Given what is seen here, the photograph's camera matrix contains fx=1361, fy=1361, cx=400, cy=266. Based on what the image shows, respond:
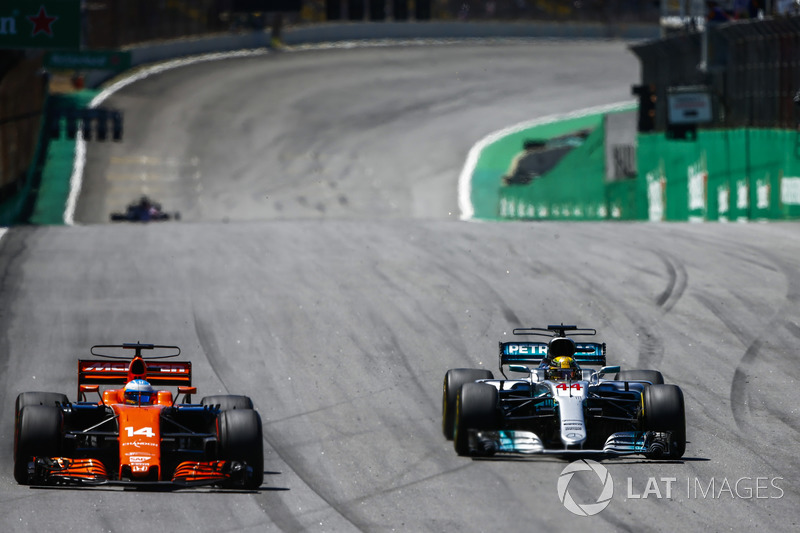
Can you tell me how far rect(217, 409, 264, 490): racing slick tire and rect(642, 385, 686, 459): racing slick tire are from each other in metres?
3.37

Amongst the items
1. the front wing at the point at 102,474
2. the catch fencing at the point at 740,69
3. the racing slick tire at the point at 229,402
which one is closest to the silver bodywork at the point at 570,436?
the racing slick tire at the point at 229,402

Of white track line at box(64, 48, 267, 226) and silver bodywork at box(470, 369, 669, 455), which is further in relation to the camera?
white track line at box(64, 48, 267, 226)

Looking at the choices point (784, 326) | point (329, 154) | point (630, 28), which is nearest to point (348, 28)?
point (630, 28)

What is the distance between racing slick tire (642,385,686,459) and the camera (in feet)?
38.3

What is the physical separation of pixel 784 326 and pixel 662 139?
18.1m

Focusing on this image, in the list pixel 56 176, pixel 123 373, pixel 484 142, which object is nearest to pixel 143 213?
pixel 56 176

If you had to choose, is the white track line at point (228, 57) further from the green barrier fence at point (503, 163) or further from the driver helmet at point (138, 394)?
the driver helmet at point (138, 394)

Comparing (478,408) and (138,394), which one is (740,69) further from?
(138,394)

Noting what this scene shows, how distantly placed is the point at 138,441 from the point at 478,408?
291cm

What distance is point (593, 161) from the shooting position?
40.0 metres

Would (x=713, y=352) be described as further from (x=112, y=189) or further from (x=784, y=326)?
(x=112, y=189)

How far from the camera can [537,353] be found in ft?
42.7

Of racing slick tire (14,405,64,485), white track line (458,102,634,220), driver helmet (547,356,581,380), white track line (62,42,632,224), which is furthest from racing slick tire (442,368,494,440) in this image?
white track line (458,102,634,220)

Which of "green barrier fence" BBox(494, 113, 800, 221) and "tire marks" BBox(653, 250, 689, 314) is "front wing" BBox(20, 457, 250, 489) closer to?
"tire marks" BBox(653, 250, 689, 314)
